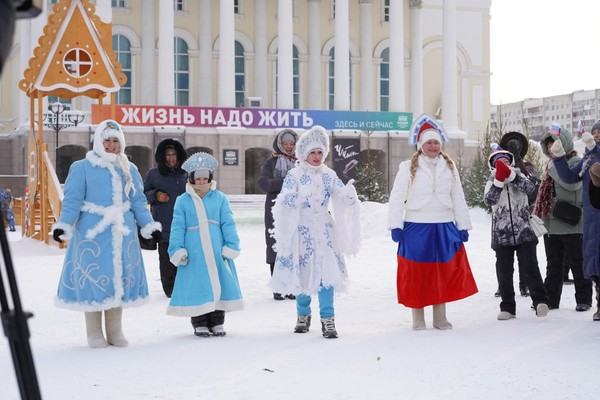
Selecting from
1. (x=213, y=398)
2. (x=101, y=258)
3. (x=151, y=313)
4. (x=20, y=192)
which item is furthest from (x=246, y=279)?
(x=20, y=192)

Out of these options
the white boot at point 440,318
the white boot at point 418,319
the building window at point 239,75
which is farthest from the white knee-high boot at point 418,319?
the building window at point 239,75

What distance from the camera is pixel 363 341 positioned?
6.88 m

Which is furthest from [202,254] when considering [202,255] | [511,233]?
[511,233]

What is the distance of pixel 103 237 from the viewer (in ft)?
21.6

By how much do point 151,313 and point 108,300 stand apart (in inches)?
83.8

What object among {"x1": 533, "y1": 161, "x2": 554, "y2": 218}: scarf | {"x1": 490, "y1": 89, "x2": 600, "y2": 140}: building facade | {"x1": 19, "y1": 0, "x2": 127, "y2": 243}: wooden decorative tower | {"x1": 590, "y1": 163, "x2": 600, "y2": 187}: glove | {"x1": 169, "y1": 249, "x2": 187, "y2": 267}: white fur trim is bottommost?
{"x1": 169, "y1": 249, "x2": 187, "y2": 267}: white fur trim

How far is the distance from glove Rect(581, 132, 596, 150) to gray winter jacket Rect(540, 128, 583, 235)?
0.70 m

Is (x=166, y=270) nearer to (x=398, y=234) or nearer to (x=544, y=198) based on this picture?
(x=398, y=234)

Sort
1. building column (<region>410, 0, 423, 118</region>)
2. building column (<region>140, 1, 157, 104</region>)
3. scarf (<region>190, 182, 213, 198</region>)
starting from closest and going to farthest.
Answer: scarf (<region>190, 182, 213, 198</region>)
building column (<region>140, 1, 157, 104</region>)
building column (<region>410, 0, 423, 118</region>)

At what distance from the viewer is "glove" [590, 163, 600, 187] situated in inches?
270

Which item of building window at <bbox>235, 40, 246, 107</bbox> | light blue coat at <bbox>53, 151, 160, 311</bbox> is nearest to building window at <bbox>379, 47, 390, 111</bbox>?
building window at <bbox>235, 40, 246, 107</bbox>

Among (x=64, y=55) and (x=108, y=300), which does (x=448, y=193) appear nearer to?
(x=108, y=300)

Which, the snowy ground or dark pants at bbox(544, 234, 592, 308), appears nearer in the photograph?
the snowy ground

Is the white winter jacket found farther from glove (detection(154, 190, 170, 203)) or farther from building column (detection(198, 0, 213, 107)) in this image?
building column (detection(198, 0, 213, 107))
